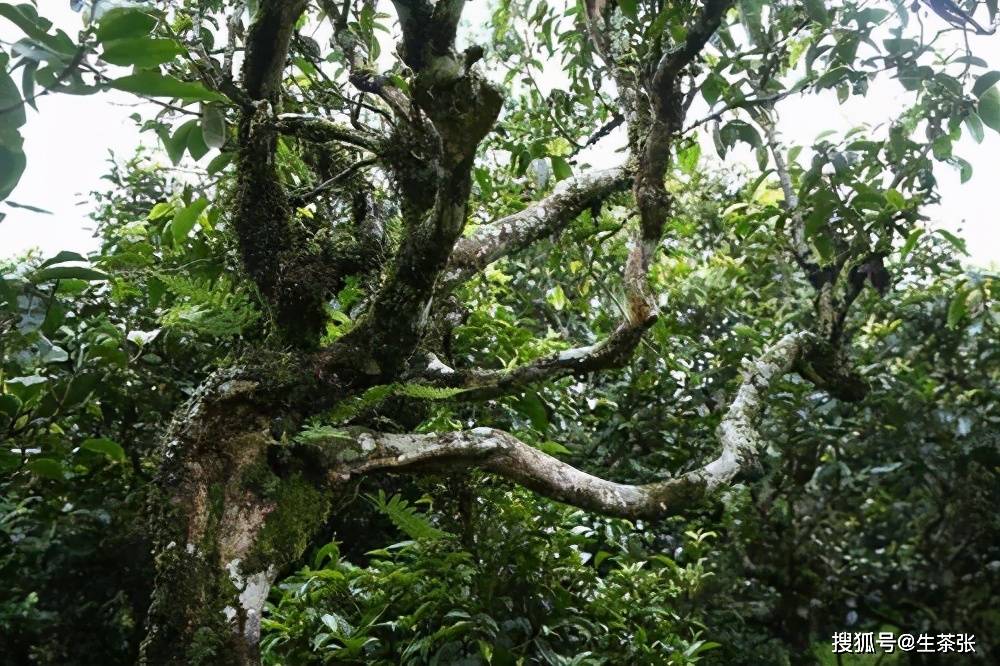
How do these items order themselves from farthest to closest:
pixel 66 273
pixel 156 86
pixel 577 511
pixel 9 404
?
pixel 577 511 → pixel 9 404 → pixel 66 273 → pixel 156 86

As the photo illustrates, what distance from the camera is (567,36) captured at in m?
2.40

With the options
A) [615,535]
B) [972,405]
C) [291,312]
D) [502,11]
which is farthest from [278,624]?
[972,405]

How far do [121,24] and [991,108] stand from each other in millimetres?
1641

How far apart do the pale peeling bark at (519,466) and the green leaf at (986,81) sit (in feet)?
3.38

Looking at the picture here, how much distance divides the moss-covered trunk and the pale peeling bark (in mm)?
110

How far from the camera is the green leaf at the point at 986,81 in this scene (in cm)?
165

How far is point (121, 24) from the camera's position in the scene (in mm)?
781

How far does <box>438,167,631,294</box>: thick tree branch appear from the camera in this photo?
2045 mm

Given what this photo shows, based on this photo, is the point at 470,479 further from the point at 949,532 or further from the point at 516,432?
the point at 949,532

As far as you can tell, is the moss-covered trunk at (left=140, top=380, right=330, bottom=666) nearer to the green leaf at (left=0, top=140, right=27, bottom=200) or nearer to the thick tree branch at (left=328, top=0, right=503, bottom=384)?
the thick tree branch at (left=328, top=0, right=503, bottom=384)

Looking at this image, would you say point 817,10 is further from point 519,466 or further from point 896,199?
point 519,466

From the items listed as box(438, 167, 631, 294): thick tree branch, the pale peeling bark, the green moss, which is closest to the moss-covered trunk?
the green moss

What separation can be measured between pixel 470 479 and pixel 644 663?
0.62m

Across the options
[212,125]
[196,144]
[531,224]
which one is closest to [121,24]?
[212,125]
